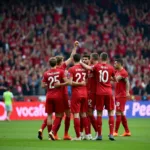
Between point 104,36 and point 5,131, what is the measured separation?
67.8 ft

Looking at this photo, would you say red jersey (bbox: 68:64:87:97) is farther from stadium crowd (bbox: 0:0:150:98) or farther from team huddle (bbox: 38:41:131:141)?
stadium crowd (bbox: 0:0:150:98)

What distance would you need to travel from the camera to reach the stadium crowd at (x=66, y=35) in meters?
39.1

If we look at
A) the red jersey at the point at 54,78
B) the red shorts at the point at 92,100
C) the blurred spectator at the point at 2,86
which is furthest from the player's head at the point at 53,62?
the blurred spectator at the point at 2,86

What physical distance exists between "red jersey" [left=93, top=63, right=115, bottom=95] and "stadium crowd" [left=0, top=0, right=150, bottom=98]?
1669cm

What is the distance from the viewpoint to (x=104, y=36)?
45.3 meters

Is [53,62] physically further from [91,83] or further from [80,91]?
[91,83]

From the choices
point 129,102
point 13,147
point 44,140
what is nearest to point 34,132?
point 44,140

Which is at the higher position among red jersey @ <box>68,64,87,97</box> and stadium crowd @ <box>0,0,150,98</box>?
stadium crowd @ <box>0,0,150,98</box>

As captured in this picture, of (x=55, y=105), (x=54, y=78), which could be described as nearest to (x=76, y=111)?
(x=55, y=105)

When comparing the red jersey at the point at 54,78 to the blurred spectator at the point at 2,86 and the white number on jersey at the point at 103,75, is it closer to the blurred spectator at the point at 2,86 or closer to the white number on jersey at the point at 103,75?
the white number on jersey at the point at 103,75

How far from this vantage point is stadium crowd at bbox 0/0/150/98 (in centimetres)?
3909

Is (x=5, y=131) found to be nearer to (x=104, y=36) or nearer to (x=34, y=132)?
(x=34, y=132)

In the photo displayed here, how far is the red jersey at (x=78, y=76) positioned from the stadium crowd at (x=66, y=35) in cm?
1672

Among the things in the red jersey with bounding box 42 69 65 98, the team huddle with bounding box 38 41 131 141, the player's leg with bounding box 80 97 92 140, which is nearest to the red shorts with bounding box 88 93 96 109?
the team huddle with bounding box 38 41 131 141
